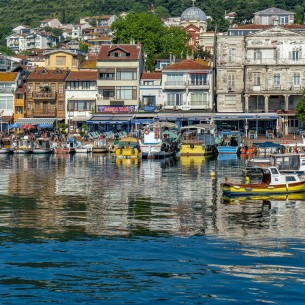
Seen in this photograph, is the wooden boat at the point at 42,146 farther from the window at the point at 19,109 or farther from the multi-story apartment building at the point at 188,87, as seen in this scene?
the multi-story apartment building at the point at 188,87

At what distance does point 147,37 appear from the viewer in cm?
13700

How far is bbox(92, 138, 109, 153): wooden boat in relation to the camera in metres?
102

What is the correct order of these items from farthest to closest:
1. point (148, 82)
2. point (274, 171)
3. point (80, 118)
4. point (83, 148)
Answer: point (80, 118)
point (148, 82)
point (83, 148)
point (274, 171)

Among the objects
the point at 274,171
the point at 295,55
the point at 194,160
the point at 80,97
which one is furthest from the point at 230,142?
the point at 274,171

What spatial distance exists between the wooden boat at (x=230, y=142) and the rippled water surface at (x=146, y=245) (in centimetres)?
3010

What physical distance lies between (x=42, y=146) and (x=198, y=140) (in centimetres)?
1898

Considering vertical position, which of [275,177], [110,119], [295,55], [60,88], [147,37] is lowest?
[275,177]

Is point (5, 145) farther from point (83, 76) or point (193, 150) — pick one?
point (193, 150)

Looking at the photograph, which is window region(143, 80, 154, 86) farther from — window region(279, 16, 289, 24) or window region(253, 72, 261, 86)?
window region(279, 16, 289, 24)

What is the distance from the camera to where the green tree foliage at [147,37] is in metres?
135

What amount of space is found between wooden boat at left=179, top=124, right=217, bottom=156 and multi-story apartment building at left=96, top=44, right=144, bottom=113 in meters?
12.2

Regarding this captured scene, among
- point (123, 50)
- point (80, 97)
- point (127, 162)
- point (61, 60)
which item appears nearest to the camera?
point (127, 162)

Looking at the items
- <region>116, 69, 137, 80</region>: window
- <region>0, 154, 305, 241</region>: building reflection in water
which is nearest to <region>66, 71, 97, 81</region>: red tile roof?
<region>116, 69, 137, 80</region>: window

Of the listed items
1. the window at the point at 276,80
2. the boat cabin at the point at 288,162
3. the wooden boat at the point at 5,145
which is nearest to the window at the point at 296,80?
the window at the point at 276,80
